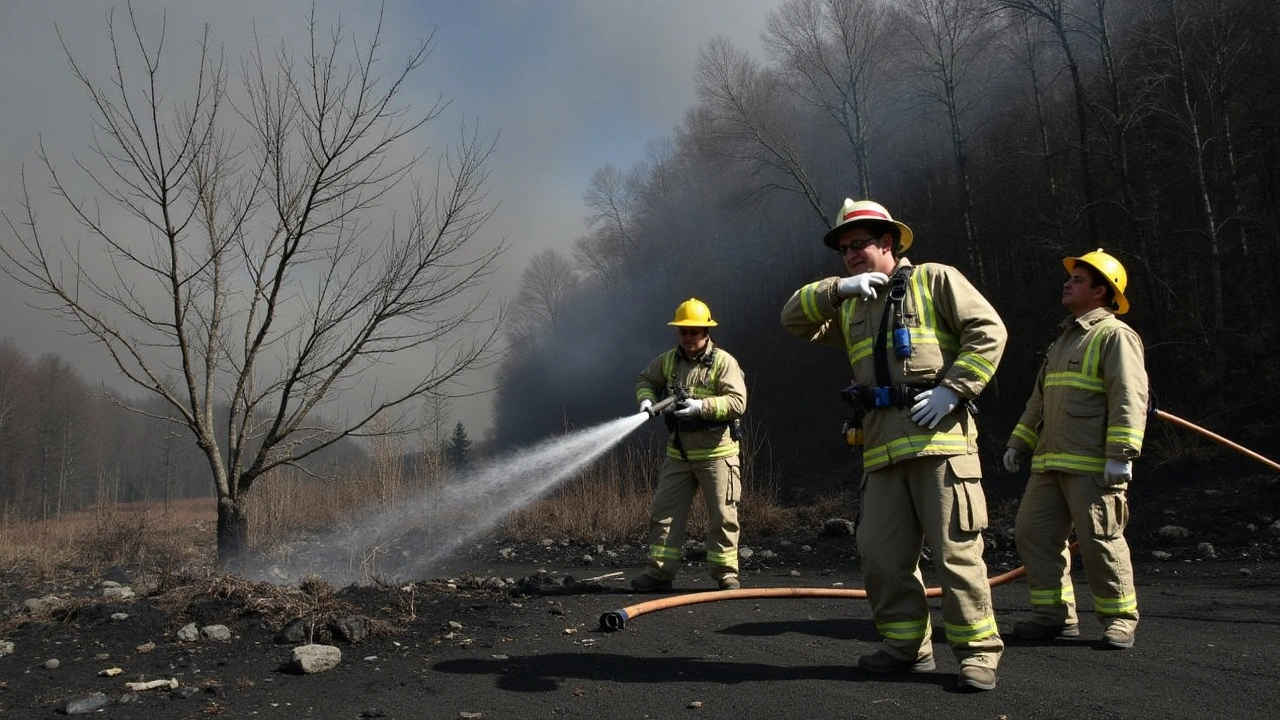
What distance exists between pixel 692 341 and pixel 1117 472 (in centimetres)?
337

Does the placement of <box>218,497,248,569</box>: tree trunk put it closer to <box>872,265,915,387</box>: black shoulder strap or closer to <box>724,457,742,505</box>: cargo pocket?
<box>724,457,742,505</box>: cargo pocket

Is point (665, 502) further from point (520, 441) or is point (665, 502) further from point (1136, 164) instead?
point (520, 441)

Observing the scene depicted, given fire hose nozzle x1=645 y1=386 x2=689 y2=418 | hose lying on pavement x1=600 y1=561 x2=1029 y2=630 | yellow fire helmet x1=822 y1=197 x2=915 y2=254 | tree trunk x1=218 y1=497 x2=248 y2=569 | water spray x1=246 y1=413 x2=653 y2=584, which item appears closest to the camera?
yellow fire helmet x1=822 y1=197 x2=915 y2=254

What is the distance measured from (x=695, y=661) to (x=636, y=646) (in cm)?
52

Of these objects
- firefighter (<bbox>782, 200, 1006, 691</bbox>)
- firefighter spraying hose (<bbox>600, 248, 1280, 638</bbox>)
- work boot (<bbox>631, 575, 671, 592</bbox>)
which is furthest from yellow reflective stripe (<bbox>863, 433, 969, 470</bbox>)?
work boot (<bbox>631, 575, 671, 592</bbox>)

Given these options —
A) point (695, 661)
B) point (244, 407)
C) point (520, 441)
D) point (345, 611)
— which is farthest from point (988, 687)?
point (520, 441)

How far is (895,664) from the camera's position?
13.6 feet

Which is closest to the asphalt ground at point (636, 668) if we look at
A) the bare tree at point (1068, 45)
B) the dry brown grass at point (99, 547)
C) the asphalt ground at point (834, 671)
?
the asphalt ground at point (834, 671)

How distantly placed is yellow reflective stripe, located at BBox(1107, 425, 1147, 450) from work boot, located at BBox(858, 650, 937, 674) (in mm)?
1652

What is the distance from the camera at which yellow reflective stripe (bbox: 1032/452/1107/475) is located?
4863 mm

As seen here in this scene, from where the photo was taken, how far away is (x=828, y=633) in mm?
5324

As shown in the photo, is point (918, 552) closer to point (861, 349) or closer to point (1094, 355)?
point (861, 349)

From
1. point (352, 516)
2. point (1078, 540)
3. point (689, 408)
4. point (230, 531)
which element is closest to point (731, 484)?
point (689, 408)

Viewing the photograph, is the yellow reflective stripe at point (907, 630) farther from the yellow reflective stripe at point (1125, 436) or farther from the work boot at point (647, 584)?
the work boot at point (647, 584)
